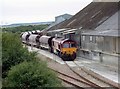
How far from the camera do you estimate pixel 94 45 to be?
35281 mm

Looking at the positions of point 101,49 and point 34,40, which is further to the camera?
point 34,40

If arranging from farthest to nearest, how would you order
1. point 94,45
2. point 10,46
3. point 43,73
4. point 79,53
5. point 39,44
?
point 39,44, point 79,53, point 94,45, point 10,46, point 43,73

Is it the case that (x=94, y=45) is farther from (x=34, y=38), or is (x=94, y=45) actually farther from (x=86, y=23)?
(x=34, y=38)

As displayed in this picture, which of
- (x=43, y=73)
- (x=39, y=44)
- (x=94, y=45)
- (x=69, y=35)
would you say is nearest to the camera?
(x=43, y=73)

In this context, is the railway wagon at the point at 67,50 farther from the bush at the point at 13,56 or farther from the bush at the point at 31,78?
the bush at the point at 31,78

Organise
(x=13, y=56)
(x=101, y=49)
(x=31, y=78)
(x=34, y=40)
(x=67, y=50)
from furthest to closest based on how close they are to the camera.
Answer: (x=34, y=40)
(x=67, y=50)
(x=101, y=49)
(x=13, y=56)
(x=31, y=78)

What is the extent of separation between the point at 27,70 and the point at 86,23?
105ft

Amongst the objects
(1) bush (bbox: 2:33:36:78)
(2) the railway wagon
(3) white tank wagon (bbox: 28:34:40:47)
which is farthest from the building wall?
(3) white tank wagon (bbox: 28:34:40:47)

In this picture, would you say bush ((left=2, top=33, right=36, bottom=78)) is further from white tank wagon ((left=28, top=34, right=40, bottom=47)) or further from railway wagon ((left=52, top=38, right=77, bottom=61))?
white tank wagon ((left=28, top=34, right=40, bottom=47))

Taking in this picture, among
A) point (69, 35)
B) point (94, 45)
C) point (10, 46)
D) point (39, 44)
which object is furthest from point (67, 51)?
point (39, 44)

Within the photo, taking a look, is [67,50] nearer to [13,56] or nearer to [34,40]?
[13,56]

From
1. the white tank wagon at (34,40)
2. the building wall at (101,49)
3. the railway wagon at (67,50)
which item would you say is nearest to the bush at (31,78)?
the building wall at (101,49)

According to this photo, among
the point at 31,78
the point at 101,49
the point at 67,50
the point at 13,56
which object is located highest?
the point at 13,56

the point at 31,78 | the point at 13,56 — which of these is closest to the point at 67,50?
the point at 13,56
